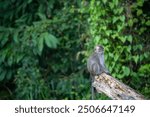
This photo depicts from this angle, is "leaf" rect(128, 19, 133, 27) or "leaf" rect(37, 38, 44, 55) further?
"leaf" rect(37, 38, 44, 55)

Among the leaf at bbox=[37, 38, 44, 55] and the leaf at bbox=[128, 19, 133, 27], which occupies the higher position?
the leaf at bbox=[128, 19, 133, 27]

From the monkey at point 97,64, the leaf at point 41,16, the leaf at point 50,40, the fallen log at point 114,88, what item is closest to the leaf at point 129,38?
the monkey at point 97,64

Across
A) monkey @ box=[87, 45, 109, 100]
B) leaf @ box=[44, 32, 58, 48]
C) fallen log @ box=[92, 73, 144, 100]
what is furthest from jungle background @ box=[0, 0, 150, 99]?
fallen log @ box=[92, 73, 144, 100]

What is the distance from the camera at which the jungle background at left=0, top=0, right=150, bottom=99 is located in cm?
660

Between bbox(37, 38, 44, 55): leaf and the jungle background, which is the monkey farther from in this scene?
bbox(37, 38, 44, 55): leaf

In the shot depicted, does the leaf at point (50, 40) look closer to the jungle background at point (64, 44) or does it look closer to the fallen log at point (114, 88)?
the jungle background at point (64, 44)

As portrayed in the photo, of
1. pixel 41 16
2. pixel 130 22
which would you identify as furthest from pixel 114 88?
pixel 41 16

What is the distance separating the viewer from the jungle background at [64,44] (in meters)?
6.60

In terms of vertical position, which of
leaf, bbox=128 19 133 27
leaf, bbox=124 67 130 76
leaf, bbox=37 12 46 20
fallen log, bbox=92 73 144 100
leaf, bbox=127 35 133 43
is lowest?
leaf, bbox=124 67 130 76

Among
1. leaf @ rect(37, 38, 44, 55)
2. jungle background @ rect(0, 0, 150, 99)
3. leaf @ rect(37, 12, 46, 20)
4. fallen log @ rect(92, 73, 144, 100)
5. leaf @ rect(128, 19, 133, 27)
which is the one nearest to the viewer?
fallen log @ rect(92, 73, 144, 100)

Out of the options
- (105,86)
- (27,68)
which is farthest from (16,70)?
(105,86)

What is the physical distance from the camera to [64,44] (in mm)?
8219

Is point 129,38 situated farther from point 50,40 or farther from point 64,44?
point 64,44

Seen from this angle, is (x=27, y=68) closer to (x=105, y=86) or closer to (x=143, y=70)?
(x=143, y=70)
